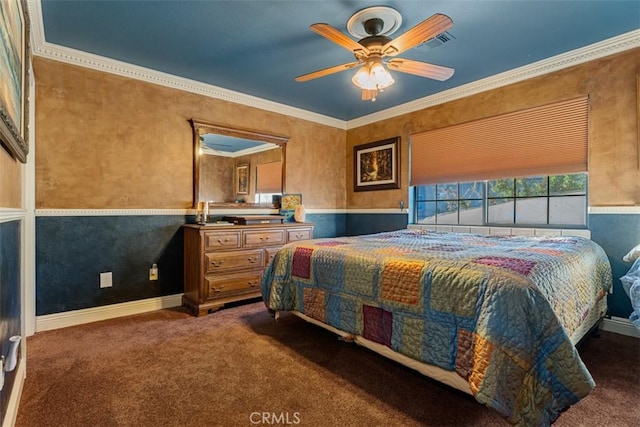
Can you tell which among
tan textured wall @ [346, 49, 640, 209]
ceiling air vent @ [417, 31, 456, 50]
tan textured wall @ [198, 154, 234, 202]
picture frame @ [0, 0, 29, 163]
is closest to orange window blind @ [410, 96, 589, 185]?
→ tan textured wall @ [346, 49, 640, 209]

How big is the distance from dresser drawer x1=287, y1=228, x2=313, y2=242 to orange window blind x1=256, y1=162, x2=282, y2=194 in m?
0.69

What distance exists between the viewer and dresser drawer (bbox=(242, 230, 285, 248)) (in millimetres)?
3385

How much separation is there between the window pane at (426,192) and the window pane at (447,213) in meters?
0.15

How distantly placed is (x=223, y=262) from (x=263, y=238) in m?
0.52

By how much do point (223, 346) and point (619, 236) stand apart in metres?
3.30

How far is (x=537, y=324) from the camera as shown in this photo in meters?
1.30

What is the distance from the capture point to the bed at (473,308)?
128 cm

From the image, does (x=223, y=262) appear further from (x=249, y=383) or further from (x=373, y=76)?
(x=373, y=76)

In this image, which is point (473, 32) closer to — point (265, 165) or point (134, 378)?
point (265, 165)

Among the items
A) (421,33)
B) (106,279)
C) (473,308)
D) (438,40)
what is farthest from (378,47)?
(106,279)

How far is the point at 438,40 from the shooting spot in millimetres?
2576

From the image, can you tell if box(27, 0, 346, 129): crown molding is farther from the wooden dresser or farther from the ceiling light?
the ceiling light

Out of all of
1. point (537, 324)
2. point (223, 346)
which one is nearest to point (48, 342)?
point (223, 346)

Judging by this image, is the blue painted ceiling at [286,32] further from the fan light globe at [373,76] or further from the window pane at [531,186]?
the window pane at [531,186]
